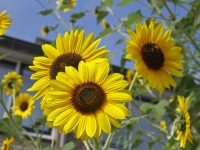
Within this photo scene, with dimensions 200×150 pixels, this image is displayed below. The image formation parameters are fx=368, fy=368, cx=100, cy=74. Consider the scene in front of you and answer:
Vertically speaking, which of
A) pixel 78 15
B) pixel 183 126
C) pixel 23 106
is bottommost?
pixel 183 126

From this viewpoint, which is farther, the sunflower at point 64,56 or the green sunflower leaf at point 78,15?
the green sunflower leaf at point 78,15

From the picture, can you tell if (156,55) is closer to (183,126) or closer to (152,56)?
(152,56)

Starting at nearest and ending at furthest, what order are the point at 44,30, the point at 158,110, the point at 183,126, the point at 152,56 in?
1. the point at 152,56
2. the point at 183,126
3. the point at 158,110
4. the point at 44,30

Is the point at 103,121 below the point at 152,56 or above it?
below

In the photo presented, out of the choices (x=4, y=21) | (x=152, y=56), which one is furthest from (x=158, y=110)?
(x=152, y=56)

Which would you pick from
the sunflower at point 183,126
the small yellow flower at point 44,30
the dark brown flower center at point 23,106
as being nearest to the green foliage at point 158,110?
the sunflower at point 183,126

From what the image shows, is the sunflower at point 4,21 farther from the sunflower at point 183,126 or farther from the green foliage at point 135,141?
the green foliage at point 135,141

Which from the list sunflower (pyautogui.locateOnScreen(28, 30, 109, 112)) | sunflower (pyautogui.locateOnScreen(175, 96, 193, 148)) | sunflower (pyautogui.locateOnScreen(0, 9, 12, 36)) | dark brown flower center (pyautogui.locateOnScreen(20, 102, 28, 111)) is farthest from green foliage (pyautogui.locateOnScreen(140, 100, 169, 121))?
dark brown flower center (pyautogui.locateOnScreen(20, 102, 28, 111))
